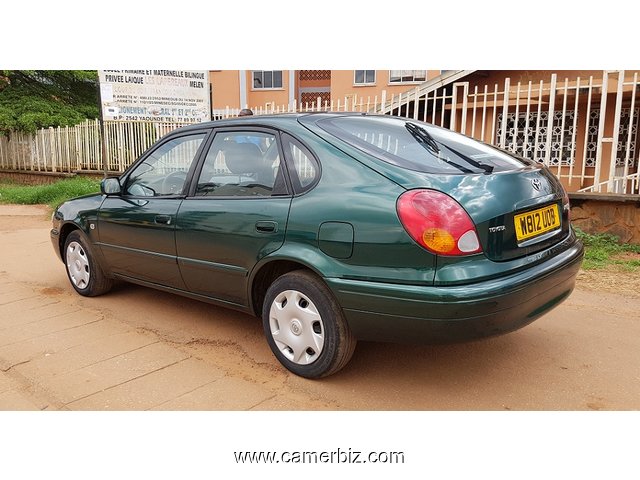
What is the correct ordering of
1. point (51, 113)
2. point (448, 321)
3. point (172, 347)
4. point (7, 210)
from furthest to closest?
1. point (51, 113)
2. point (7, 210)
3. point (172, 347)
4. point (448, 321)

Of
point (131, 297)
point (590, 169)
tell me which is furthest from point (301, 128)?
point (590, 169)

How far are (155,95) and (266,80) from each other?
12877mm

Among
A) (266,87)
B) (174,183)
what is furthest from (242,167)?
(266,87)

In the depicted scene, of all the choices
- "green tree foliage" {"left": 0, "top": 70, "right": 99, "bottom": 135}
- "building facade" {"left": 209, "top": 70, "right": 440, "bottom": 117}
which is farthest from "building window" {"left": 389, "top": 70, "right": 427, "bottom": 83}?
"green tree foliage" {"left": 0, "top": 70, "right": 99, "bottom": 135}

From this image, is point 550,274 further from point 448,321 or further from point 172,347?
point 172,347

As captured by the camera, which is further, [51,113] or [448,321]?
[51,113]

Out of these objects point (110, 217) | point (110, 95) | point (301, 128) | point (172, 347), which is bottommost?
point (172, 347)

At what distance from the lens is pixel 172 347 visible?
3559mm

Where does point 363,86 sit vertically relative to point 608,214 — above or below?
above

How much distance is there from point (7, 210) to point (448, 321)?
11.5m

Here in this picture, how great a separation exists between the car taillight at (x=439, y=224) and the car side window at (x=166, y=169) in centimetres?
187

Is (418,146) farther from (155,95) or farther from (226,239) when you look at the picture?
(155,95)

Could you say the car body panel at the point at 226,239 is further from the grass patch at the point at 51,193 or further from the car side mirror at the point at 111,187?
the grass patch at the point at 51,193

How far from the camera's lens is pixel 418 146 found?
307 cm
